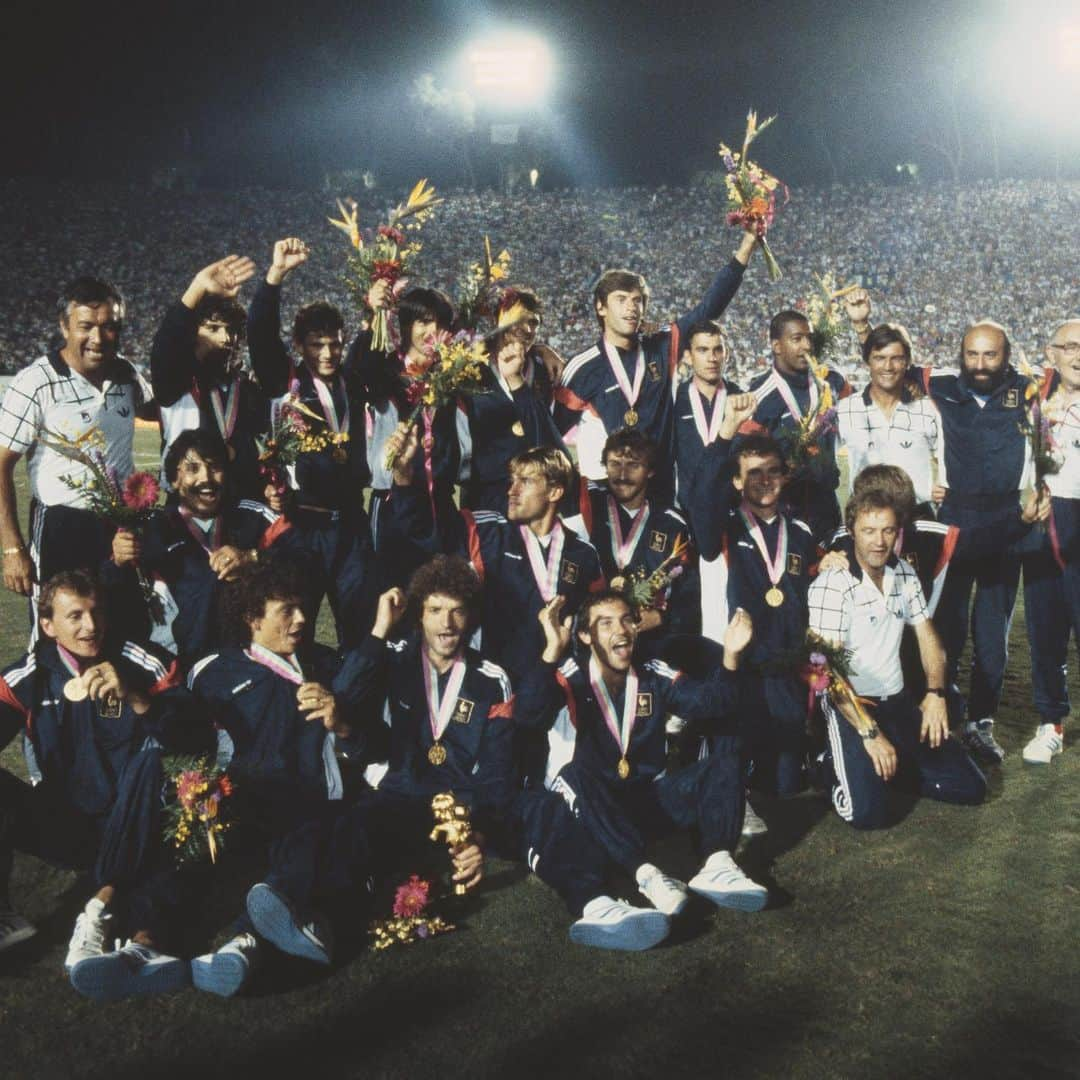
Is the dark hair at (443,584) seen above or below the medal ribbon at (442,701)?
above

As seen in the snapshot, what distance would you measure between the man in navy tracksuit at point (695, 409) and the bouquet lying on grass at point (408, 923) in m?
2.75

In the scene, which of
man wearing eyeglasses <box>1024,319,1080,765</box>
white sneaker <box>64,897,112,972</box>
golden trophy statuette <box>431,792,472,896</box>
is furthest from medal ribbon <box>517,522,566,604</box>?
man wearing eyeglasses <box>1024,319,1080,765</box>

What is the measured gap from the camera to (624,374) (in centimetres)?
589

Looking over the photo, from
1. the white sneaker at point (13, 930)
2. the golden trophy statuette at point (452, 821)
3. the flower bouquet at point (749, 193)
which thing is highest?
the flower bouquet at point (749, 193)

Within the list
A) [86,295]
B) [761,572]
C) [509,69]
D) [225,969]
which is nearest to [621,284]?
[761,572]

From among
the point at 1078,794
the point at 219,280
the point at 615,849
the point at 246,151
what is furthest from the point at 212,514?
the point at 246,151

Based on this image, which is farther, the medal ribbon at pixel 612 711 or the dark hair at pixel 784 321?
the dark hair at pixel 784 321

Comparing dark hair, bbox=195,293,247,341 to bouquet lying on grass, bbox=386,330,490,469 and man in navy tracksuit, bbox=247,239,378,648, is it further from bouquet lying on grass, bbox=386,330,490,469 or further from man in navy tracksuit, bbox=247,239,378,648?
bouquet lying on grass, bbox=386,330,490,469

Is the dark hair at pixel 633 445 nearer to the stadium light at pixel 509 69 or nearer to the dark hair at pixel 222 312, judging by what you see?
the dark hair at pixel 222 312

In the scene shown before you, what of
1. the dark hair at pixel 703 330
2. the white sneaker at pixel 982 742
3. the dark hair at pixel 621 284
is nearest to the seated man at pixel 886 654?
the white sneaker at pixel 982 742

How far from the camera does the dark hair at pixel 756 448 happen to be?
511 centimetres

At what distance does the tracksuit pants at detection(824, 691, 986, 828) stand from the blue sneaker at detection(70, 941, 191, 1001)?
2404 millimetres

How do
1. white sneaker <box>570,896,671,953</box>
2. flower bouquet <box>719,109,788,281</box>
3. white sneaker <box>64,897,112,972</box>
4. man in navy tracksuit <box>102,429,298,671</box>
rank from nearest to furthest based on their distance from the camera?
white sneaker <box>64,897,112,972</box>, white sneaker <box>570,896,671,953</box>, man in navy tracksuit <box>102,429,298,671</box>, flower bouquet <box>719,109,788,281</box>

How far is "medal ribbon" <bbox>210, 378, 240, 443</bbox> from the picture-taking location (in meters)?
5.09
